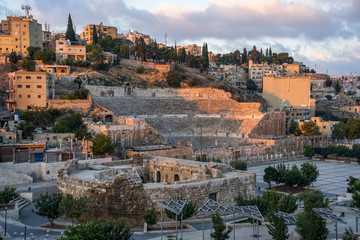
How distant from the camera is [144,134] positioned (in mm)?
51188

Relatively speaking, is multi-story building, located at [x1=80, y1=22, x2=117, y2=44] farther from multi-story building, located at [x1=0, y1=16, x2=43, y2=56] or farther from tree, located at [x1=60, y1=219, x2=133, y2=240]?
tree, located at [x1=60, y1=219, x2=133, y2=240]

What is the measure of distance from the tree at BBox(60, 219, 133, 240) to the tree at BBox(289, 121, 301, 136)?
51543 mm

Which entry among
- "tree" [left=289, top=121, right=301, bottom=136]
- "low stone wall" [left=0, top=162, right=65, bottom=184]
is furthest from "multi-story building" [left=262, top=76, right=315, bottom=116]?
"low stone wall" [left=0, top=162, right=65, bottom=184]

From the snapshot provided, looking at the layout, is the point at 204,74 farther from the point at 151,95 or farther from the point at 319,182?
the point at 319,182

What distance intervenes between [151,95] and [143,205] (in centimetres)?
4737

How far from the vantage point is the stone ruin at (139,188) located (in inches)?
845

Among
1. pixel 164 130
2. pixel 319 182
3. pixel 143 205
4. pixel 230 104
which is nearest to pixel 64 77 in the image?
pixel 164 130

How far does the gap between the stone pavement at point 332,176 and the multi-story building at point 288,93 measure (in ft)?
86.6

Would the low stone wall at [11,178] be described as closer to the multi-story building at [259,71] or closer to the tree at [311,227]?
the tree at [311,227]

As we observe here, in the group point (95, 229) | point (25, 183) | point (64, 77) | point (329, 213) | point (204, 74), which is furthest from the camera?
point (204, 74)

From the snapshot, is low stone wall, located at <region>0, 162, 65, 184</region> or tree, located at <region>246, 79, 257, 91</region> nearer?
low stone wall, located at <region>0, 162, 65, 184</region>

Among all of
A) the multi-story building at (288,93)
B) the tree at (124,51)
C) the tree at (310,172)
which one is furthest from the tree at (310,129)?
the tree at (124,51)

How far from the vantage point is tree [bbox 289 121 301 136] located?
63938mm

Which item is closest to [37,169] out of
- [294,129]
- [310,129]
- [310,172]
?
[310,172]
